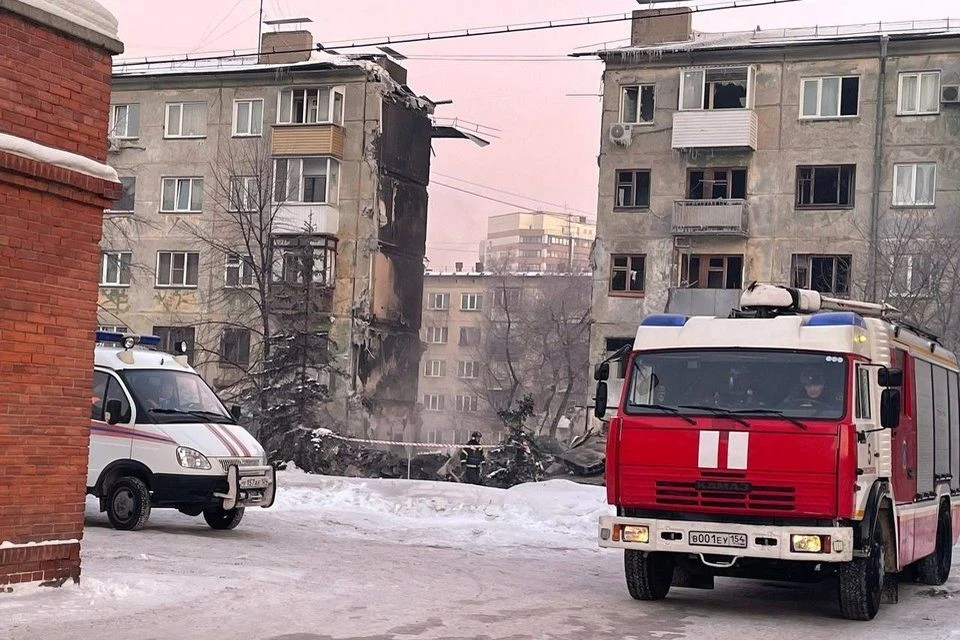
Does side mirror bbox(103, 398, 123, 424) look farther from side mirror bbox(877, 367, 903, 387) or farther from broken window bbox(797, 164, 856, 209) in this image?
broken window bbox(797, 164, 856, 209)

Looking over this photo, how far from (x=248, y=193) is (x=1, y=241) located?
40.0 metres

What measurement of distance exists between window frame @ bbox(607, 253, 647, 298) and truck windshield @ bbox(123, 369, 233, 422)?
99.7 feet

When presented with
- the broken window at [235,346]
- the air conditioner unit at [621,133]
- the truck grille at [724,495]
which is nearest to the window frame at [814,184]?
the air conditioner unit at [621,133]

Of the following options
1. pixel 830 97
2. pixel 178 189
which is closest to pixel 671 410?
pixel 830 97

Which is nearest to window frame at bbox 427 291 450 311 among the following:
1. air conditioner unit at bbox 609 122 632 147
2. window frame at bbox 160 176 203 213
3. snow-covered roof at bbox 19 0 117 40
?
window frame at bbox 160 176 203 213

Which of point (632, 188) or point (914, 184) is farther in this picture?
point (632, 188)

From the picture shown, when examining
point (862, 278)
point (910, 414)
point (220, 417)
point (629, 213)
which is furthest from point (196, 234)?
point (910, 414)

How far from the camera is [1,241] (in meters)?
10.4

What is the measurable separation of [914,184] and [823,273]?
13.6 feet

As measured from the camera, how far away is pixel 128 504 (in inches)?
674

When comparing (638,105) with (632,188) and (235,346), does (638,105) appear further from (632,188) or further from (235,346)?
(235,346)

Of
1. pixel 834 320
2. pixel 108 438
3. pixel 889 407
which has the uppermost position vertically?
pixel 834 320

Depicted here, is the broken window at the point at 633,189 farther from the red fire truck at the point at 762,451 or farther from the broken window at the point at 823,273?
the red fire truck at the point at 762,451

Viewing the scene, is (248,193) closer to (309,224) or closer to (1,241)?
(309,224)
